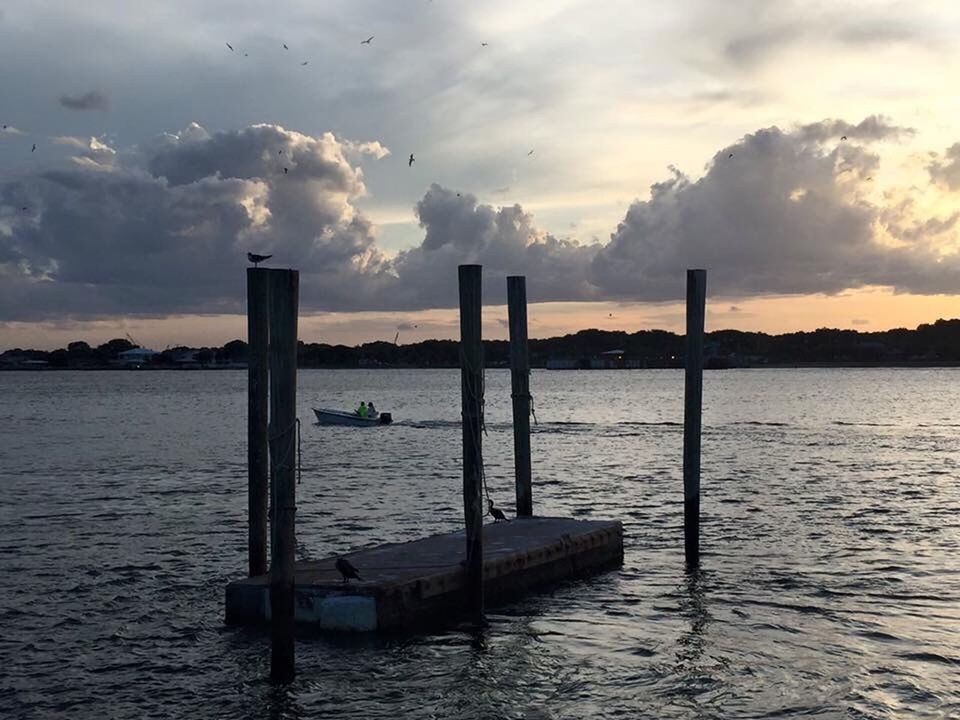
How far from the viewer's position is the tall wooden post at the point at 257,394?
14.5 metres

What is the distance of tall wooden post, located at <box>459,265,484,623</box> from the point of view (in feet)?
46.0

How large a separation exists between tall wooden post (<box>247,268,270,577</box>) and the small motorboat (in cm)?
5047

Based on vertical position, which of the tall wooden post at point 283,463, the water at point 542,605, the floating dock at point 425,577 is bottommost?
the water at point 542,605

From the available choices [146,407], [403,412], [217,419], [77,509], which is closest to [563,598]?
[77,509]

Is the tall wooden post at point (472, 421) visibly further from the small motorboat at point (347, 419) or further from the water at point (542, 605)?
the small motorboat at point (347, 419)

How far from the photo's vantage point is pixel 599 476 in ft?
116

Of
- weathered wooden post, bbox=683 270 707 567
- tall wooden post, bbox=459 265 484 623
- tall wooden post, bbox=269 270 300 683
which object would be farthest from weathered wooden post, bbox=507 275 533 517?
tall wooden post, bbox=269 270 300 683

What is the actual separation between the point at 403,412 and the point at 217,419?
19.4 meters

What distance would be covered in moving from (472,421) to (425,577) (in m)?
2.15

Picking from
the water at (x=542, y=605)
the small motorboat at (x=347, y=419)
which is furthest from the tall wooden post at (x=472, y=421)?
the small motorboat at (x=347, y=419)

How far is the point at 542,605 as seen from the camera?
1584 centimetres

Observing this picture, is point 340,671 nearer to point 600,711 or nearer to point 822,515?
point 600,711

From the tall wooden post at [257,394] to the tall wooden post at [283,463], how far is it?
2359 millimetres

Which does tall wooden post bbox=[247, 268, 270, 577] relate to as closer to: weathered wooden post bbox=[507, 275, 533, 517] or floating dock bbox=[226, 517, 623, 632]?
floating dock bbox=[226, 517, 623, 632]
